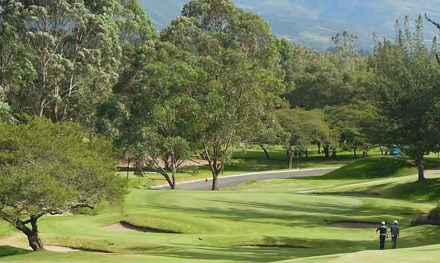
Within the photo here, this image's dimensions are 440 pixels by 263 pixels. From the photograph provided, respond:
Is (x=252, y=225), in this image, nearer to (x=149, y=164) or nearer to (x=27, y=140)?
(x=27, y=140)

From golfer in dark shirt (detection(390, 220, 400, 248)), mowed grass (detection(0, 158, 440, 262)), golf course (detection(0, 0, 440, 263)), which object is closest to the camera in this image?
mowed grass (detection(0, 158, 440, 262))

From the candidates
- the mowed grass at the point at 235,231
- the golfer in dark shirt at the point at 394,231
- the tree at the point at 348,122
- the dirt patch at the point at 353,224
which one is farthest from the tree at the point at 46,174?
the tree at the point at 348,122

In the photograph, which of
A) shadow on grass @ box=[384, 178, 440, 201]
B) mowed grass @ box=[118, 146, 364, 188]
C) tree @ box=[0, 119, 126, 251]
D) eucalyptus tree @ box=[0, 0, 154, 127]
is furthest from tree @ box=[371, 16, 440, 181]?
tree @ box=[0, 119, 126, 251]

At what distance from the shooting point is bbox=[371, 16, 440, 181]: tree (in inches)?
2318

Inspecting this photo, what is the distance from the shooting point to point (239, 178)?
3423 inches

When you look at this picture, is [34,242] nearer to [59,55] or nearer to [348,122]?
[59,55]

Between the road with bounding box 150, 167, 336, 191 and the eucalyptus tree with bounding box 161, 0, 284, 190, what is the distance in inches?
223

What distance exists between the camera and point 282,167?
105 meters

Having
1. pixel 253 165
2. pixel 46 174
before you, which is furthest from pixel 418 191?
pixel 253 165

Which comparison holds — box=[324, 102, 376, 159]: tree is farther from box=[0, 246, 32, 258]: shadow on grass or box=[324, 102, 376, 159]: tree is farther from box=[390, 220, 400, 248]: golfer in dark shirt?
box=[0, 246, 32, 258]: shadow on grass

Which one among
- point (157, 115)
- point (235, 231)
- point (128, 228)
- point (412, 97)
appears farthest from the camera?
point (157, 115)

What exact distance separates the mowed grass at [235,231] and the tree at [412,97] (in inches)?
215

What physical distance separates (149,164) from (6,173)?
1315 inches

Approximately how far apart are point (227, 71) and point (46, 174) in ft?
144
